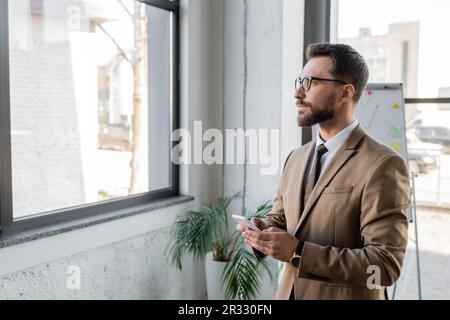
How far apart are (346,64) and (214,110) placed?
194 centimetres

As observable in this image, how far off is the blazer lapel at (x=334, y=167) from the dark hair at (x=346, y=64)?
0.51 ft

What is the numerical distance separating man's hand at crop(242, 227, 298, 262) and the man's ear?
493 millimetres

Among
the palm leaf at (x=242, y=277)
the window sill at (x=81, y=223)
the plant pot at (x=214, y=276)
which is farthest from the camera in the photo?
the plant pot at (x=214, y=276)

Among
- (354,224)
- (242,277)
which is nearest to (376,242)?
(354,224)

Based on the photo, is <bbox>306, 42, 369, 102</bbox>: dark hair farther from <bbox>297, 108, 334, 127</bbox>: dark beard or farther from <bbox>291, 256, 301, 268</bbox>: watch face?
<bbox>291, 256, 301, 268</bbox>: watch face

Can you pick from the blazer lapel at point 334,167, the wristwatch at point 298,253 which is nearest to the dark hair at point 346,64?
the blazer lapel at point 334,167

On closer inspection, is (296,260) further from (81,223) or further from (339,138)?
(81,223)

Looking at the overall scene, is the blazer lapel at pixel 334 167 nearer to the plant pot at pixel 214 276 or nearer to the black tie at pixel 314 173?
the black tie at pixel 314 173

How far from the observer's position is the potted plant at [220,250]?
9.23 feet

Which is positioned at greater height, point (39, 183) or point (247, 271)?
point (39, 183)

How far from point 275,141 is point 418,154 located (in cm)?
92

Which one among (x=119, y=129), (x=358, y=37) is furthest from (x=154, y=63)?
(x=358, y=37)

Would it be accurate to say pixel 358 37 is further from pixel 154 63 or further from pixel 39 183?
pixel 39 183

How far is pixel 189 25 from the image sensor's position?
323cm
